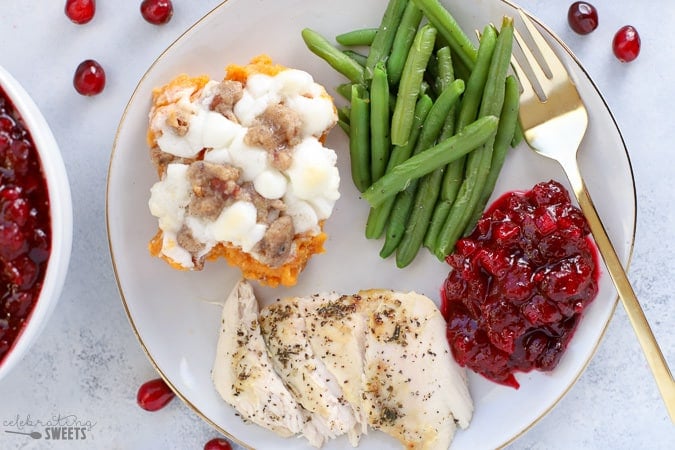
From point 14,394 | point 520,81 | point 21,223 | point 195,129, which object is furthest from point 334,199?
point 14,394

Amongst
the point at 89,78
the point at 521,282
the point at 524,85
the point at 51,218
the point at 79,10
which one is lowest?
the point at 521,282

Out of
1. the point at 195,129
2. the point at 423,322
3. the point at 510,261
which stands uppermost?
the point at 195,129

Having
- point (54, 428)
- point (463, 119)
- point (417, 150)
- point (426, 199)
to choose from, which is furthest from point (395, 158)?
point (54, 428)

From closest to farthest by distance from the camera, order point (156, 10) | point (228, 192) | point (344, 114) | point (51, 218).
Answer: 1. point (51, 218)
2. point (228, 192)
3. point (344, 114)
4. point (156, 10)

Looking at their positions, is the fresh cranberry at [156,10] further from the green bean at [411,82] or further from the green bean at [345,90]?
the green bean at [411,82]

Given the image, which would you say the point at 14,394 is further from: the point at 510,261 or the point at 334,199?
the point at 510,261

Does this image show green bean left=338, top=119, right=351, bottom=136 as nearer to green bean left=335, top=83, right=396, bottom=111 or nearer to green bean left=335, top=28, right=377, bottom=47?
green bean left=335, top=83, right=396, bottom=111

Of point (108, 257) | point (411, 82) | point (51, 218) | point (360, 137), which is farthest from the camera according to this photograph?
point (108, 257)

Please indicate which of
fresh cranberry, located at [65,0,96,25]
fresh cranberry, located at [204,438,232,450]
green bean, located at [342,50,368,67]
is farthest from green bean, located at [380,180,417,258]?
fresh cranberry, located at [65,0,96,25]

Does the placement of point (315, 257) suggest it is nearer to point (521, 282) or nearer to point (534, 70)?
point (521, 282)
